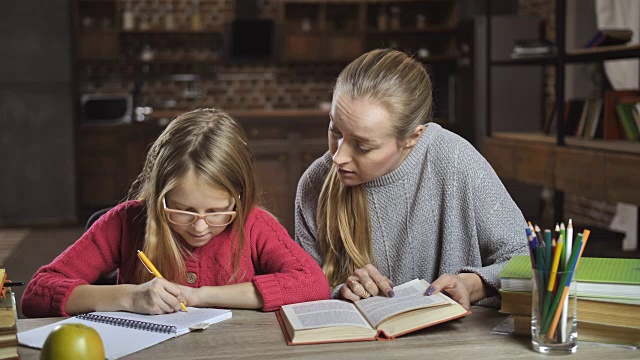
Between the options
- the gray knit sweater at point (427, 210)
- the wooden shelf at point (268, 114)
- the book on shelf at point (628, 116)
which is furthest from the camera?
the wooden shelf at point (268, 114)

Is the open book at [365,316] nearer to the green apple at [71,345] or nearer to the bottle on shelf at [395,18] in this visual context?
the green apple at [71,345]

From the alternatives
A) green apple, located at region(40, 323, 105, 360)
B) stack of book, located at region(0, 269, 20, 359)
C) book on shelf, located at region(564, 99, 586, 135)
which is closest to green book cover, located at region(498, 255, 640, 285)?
green apple, located at region(40, 323, 105, 360)

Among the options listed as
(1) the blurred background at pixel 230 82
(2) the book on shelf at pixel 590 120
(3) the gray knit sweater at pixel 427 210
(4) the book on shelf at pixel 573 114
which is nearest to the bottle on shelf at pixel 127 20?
(1) the blurred background at pixel 230 82

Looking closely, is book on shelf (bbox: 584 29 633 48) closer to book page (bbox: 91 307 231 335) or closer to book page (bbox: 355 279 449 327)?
book page (bbox: 355 279 449 327)

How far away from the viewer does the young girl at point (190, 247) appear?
1.71 m

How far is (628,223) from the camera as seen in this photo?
6004 mm

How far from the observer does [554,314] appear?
1.37 m

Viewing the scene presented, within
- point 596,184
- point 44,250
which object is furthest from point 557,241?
point 44,250

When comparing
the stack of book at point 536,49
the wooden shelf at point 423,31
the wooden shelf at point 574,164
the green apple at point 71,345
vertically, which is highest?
the wooden shelf at point 423,31

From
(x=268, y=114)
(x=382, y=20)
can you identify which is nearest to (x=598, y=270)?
(x=268, y=114)

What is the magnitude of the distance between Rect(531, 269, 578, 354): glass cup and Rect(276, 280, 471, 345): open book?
0.56ft

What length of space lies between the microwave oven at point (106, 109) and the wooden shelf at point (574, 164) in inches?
166

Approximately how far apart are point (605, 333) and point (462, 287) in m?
0.33

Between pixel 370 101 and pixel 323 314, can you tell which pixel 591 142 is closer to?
pixel 370 101
